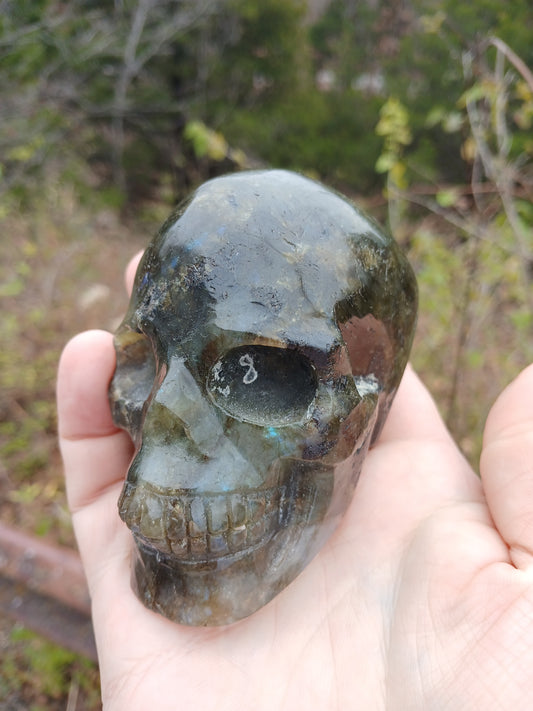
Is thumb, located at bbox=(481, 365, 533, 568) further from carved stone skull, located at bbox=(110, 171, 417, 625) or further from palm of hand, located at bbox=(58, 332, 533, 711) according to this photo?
carved stone skull, located at bbox=(110, 171, 417, 625)

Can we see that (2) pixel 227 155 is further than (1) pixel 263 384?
Yes

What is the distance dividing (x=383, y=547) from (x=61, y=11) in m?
6.29

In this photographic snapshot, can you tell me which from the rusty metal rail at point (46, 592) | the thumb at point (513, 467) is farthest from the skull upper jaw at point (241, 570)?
the rusty metal rail at point (46, 592)

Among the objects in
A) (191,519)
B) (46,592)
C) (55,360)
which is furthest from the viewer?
(55,360)

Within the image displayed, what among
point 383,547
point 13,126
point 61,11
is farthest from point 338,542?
point 61,11

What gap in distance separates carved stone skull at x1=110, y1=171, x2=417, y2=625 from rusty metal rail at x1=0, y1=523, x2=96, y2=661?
110 centimetres

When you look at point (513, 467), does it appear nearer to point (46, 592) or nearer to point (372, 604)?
point (372, 604)

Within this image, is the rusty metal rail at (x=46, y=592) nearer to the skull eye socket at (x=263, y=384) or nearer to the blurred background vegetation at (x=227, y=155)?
the blurred background vegetation at (x=227, y=155)

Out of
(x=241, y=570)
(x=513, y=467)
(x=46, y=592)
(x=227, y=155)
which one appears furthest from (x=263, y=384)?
(x=227, y=155)

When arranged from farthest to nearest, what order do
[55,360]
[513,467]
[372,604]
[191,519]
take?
[55,360] < [372,604] < [513,467] < [191,519]

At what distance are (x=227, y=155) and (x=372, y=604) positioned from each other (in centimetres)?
411

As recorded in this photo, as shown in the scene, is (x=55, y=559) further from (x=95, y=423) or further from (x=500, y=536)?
(x=500, y=536)

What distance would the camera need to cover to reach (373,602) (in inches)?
65.6

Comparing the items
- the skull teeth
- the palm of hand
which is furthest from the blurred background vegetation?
the skull teeth
